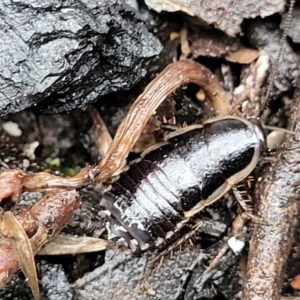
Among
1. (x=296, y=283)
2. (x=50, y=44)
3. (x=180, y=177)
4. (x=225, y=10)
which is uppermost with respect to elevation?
(x=50, y=44)

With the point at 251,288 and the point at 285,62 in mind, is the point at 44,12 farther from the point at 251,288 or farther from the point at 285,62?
the point at 251,288

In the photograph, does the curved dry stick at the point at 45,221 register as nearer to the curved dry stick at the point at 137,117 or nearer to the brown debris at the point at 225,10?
the curved dry stick at the point at 137,117

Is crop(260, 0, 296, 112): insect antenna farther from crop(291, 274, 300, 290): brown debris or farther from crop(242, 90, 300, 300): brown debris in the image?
crop(291, 274, 300, 290): brown debris

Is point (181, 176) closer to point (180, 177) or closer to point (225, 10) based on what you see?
point (180, 177)

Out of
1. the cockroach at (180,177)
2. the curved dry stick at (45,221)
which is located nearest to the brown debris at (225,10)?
the cockroach at (180,177)

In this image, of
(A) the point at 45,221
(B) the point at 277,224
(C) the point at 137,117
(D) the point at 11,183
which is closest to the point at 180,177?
(C) the point at 137,117

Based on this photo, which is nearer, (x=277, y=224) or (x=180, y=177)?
(x=277, y=224)

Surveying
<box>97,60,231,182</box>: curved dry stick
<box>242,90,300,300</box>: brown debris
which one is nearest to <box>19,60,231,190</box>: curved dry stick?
<box>97,60,231,182</box>: curved dry stick

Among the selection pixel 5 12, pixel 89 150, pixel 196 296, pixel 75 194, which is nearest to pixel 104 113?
pixel 89 150
